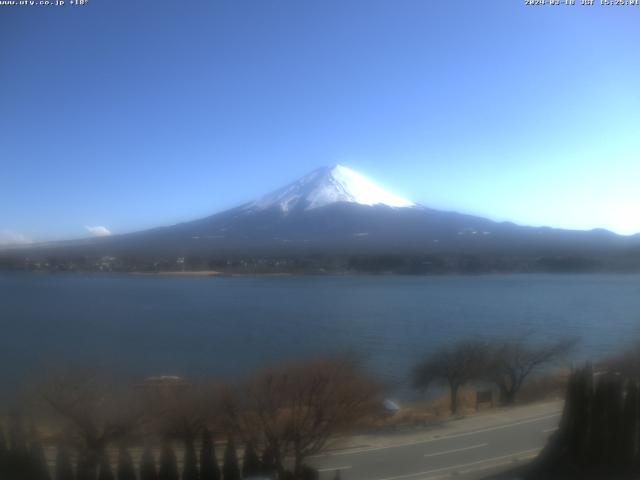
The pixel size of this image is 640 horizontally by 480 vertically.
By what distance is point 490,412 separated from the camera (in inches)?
94.3

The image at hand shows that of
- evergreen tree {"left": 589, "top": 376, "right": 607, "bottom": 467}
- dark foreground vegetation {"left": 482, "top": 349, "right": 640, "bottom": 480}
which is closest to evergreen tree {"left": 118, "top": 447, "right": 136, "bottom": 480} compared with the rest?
dark foreground vegetation {"left": 482, "top": 349, "right": 640, "bottom": 480}

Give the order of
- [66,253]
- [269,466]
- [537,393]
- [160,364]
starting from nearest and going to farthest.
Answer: [269,466] → [537,393] → [160,364] → [66,253]

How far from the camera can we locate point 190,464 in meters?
1.87

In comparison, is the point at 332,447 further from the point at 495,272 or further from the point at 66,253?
the point at 66,253

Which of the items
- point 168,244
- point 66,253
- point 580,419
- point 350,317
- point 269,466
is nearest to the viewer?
point 269,466

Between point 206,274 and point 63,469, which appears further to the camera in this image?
point 206,274

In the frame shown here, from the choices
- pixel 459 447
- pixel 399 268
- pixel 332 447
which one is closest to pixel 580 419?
pixel 459 447

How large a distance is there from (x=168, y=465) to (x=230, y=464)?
0.26 m

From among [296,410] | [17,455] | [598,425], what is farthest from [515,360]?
[17,455]

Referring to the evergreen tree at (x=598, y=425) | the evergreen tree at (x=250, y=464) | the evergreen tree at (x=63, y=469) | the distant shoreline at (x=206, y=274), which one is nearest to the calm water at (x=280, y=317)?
the distant shoreline at (x=206, y=274)

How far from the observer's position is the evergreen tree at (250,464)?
6.22 ft

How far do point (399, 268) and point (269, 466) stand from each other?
2.89m

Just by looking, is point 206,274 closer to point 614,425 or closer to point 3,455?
point 3,455

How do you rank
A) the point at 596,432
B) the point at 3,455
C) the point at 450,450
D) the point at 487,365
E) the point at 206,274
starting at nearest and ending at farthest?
the point at 3,455, the point at 450,450, the point at 596,432, the point at 487,365, the point at 206,274
